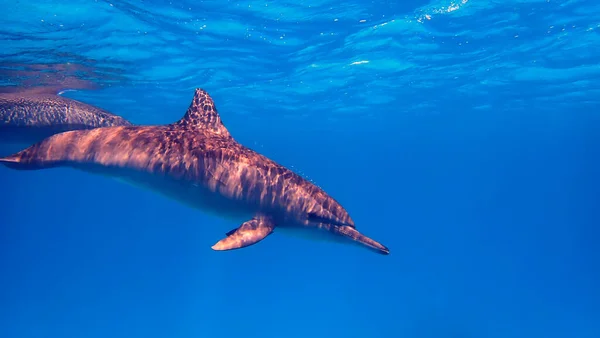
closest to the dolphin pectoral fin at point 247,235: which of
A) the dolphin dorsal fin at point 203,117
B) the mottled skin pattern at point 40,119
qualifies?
the dolphin dorsal fin at point 203,117

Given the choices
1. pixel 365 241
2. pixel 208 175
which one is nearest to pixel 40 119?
pixel 208 175

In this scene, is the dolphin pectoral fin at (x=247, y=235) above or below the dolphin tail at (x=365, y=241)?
below

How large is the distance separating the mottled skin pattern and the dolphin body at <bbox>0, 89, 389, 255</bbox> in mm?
Result: 4038

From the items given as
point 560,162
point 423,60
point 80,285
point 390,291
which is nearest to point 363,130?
point 390,291

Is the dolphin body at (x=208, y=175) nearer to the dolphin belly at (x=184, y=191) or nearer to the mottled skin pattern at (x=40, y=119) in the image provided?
the dolphin belly at (x=184, y=191)

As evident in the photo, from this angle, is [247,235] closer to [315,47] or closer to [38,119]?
[38,119]

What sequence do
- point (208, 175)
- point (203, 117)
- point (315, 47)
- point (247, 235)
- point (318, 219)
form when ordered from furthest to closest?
1. point (315, 47)
2. point (203, 117)
3. point (318, 219)
4. point (208, 175)
5. point (247, 235)

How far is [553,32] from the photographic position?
20297 mm

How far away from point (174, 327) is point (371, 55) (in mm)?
36644

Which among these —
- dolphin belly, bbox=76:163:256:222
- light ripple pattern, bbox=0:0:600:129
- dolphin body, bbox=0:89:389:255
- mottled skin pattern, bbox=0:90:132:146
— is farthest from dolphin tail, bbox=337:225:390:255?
light ripple pattern, bbox=0:0:600:129

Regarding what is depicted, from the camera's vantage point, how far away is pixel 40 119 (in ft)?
36.6

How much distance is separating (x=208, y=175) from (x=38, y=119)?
6955 mm

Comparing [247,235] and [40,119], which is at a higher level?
[40,119]

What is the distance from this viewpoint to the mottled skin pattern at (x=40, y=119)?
10758 mm
